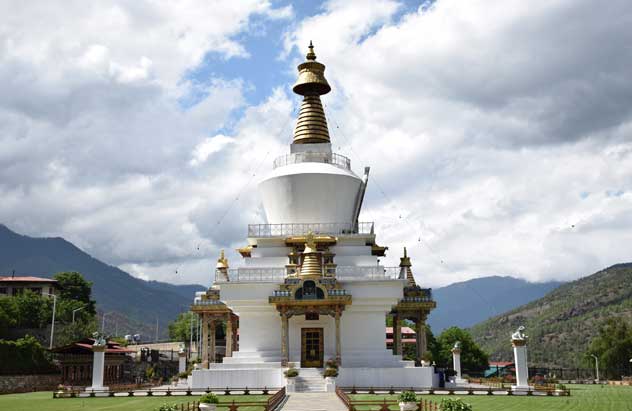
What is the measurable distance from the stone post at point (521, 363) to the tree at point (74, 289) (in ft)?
201

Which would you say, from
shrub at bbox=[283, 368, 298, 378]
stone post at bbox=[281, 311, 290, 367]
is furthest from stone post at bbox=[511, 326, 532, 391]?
stone post at bbox=[281, 311, 290, 367]

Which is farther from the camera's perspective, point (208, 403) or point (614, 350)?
point (614, 350)

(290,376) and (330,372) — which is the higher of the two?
(330,372)

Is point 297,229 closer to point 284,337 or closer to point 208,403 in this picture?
point 284,337

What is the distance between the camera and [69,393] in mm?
33219

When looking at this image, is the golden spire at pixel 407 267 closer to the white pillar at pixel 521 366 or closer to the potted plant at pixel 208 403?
the white pillar at pixel 521 366

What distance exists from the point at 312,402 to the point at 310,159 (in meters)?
20.5

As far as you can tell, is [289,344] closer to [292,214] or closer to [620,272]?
[292,214]

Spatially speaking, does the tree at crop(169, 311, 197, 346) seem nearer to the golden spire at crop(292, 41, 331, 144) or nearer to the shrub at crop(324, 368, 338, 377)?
the golden spire at crop(292, 41, 331, 144)

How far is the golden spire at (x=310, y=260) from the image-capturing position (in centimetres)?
3538

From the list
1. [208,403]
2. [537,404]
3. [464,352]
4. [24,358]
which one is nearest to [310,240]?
[537,404]

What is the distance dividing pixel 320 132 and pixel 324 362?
16.5 metres

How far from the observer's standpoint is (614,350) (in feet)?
218

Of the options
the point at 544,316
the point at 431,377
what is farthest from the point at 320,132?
the point at 544,316
